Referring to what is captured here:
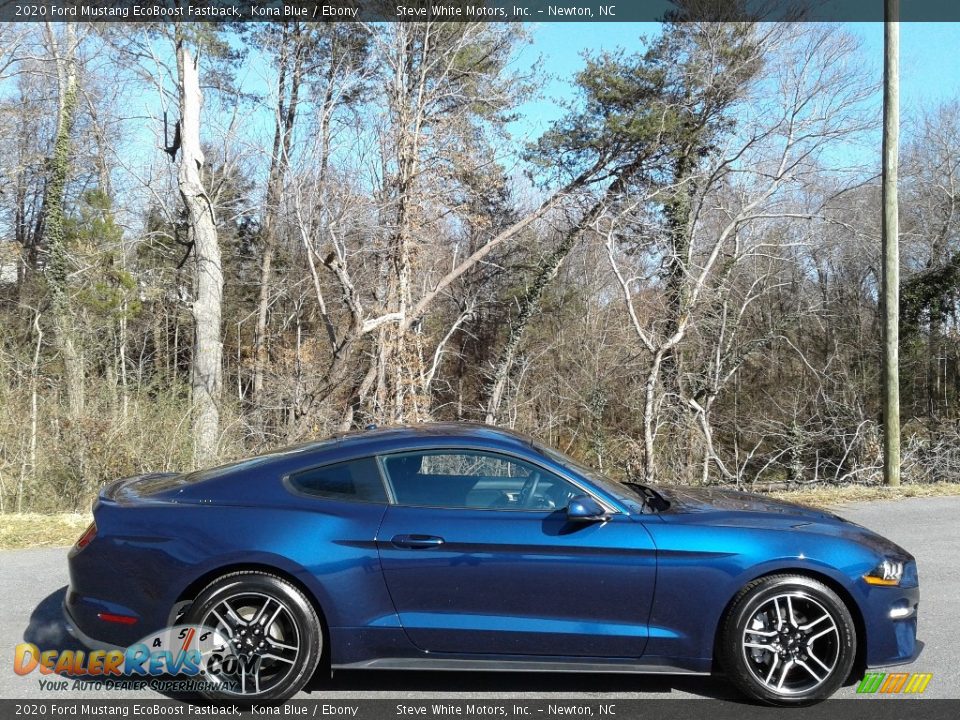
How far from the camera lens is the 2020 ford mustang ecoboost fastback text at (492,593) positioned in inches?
163

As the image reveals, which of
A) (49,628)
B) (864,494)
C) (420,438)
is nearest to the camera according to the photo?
(420,438)

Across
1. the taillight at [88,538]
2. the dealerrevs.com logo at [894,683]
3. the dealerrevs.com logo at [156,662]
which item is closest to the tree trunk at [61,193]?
the dealerrevs.com logo at [156,662]

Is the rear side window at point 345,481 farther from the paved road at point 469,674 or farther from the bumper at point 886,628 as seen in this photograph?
the bumper at point 886,628

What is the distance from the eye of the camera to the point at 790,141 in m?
16.2

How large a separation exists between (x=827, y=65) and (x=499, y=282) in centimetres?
1235

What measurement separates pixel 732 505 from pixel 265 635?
2.59 m

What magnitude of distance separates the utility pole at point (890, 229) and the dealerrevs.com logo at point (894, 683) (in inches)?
322

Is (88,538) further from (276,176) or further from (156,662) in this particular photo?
(276,176)

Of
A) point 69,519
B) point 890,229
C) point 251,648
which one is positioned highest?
point 890,229

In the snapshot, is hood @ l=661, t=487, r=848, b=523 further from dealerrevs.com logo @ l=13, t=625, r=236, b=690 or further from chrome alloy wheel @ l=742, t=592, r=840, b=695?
dealerrevs.com logo @ l=13, t=625, r=236, b=690

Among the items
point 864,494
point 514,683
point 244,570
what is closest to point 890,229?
point 864,494

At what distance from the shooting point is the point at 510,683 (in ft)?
14.7

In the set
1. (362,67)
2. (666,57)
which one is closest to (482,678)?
(362,67)

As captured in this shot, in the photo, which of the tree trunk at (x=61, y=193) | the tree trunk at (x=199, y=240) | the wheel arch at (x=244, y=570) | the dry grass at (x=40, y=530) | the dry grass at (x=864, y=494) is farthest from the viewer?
the tree trunk at (x=199, y=240)
